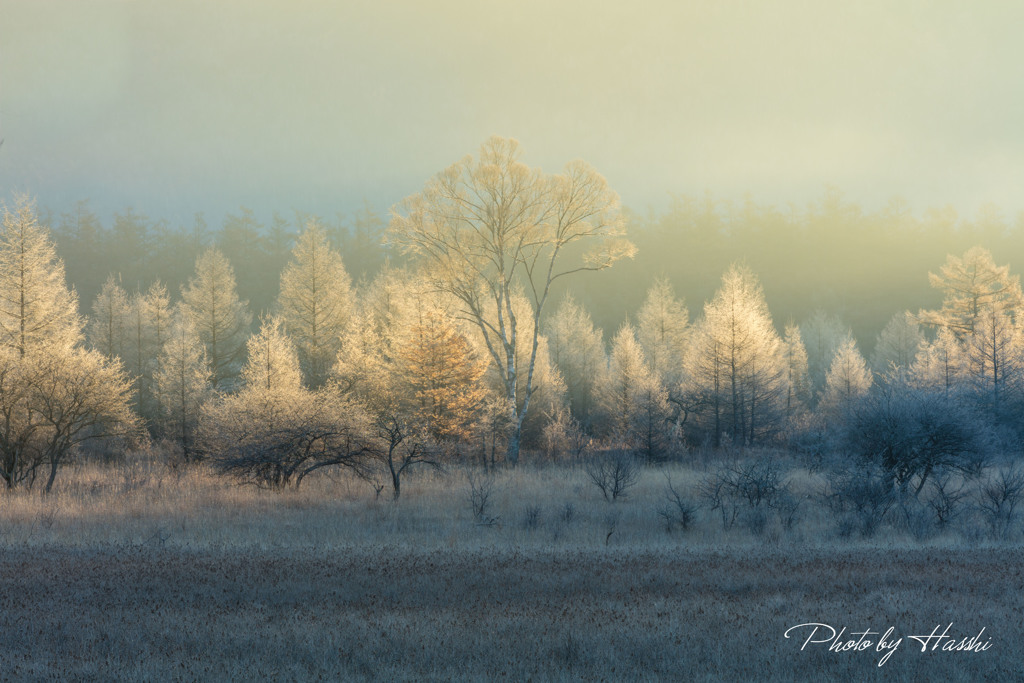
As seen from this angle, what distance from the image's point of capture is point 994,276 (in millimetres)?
41844

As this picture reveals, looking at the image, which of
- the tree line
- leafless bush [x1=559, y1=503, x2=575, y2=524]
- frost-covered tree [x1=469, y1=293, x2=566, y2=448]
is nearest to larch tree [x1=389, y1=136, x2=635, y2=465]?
the tree line

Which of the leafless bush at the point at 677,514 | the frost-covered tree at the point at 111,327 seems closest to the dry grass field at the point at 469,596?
the leafless bush at the point at 677,514

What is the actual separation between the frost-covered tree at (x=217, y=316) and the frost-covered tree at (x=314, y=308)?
4.94m

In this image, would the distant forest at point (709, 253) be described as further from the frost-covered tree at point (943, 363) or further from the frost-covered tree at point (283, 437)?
the frost-covered tree at point (283, 437)

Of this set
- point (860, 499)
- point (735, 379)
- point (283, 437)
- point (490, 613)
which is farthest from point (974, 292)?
point (490, 613)

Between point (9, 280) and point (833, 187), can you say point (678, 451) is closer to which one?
point (9, 280)

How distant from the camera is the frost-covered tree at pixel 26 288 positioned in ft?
94.3

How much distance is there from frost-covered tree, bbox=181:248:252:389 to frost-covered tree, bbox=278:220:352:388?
16.2 ft

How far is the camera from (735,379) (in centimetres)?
3331

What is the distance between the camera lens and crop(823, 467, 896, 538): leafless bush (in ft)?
42.3

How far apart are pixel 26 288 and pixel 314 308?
Answer: 13869 millimetres

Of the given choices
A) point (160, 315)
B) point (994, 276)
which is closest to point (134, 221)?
point (160, 315)

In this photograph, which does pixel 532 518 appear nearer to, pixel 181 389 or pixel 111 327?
pixel 181 389

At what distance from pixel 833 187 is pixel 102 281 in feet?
357
